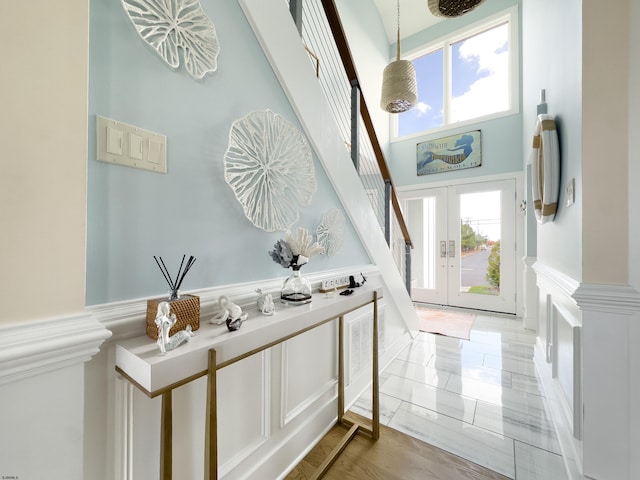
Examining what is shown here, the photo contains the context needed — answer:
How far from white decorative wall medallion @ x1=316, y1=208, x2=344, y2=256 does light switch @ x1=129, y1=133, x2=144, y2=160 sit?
993 millimetres

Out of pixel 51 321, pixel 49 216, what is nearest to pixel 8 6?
pixel 49 216

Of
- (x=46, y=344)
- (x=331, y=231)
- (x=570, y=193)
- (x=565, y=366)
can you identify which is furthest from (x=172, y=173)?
(x=565, y=366)

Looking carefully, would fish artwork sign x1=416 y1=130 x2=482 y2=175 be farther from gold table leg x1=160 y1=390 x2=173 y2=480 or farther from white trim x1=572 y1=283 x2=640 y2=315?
gold table leg x1=160 y1=390 x2=173 y2=480

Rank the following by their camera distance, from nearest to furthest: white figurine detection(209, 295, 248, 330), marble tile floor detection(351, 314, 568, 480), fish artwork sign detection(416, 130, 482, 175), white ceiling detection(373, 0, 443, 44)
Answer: white figurine detection(209, 295, 248, 330), marble tile floor detection(351, 314, 568, 480), fish artwork sign detection(416, 130, 482, 175), white ceiling detection(373, 0, 443, 44)

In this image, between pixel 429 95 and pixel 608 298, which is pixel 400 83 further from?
pixel 608 298

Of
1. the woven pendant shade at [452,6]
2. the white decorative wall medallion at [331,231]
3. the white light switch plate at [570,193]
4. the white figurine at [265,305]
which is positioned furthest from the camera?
the woven pendant shade at [452,6]

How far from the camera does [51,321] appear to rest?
610 mm

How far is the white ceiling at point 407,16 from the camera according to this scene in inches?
189

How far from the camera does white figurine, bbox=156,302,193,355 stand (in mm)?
695

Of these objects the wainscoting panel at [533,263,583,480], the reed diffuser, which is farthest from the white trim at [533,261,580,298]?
the reed diffuser

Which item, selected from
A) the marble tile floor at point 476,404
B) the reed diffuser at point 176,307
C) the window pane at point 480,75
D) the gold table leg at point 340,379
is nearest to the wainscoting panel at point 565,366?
the marble tile floor at point 476,404

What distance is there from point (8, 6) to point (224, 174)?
2.02 ft

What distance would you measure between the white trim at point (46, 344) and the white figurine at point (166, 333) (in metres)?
0.13

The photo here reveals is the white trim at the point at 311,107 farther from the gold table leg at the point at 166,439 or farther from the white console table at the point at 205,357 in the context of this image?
the gold table leg at the point at 166,439
